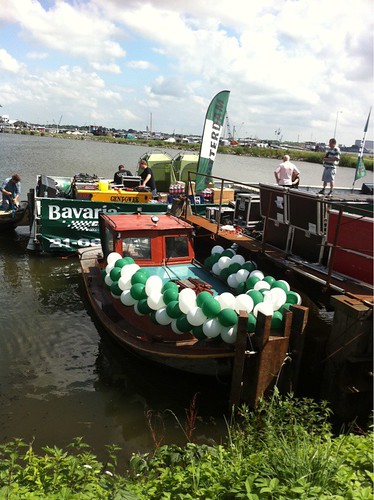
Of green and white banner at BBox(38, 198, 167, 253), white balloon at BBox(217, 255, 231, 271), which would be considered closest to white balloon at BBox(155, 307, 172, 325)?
white balloon at BBox(217, 255, 231, 271)

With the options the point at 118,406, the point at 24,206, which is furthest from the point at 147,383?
the point at 24,206

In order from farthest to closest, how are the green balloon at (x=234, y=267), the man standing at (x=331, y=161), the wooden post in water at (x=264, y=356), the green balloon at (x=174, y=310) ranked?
the man standing at (x=331, y=161) → the green balloon at (x=234, y=267) → the green balloon at (x=174, y=310) → the wooden post in water at (x=264, y=356)

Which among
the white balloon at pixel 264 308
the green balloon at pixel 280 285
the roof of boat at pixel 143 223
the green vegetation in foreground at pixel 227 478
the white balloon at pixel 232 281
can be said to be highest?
the roof of boat at pixel 143 223

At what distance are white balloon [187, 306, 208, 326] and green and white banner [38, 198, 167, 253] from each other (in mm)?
7799

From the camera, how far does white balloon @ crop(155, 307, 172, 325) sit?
6203 millimetres

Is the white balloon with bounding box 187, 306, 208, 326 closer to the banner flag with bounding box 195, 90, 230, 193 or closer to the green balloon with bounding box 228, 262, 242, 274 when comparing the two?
the green balloon with bounding box 228, 262, 242, 274

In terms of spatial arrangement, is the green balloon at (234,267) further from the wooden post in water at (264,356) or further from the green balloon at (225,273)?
the wooden post in water at (264,356)

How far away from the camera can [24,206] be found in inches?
606

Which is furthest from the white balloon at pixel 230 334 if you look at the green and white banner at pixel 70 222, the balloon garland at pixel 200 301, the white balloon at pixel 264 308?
the green and white banner at pixel 70 222

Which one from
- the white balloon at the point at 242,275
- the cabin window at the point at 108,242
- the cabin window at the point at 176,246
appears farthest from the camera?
the cabin window at the point at 108,242

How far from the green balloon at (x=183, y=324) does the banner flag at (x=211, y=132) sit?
9.08 metres

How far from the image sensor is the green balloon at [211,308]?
5.76m

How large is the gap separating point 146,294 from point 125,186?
9510 mm

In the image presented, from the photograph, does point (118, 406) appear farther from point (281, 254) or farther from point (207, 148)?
point (207, 148)
